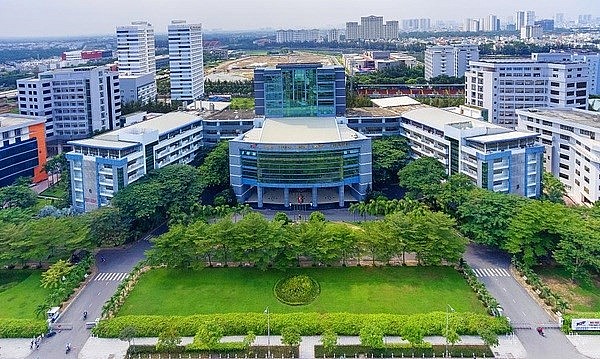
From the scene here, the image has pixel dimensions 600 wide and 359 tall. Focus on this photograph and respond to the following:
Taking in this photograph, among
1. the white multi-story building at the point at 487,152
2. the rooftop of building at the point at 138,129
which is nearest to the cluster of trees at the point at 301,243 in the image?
the white multi-story building at the point at 487,152

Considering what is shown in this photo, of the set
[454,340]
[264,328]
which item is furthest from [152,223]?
[454,340]

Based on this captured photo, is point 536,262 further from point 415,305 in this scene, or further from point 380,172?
point 380,172

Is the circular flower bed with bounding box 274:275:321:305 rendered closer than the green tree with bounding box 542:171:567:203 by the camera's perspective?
Yes

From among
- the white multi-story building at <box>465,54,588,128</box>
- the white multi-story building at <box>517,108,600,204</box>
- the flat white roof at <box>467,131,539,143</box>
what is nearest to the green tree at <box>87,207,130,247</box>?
the flat white roof at <box>467,131,539,143</box>

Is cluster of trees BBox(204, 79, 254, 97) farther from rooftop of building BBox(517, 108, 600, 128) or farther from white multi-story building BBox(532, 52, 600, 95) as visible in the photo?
rooftop of building BBox(517, 108, 600, 128)

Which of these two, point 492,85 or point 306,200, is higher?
point 492,85

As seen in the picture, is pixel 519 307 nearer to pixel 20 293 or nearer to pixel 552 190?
pixel 552 190

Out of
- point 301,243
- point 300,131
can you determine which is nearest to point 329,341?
point 301,243
